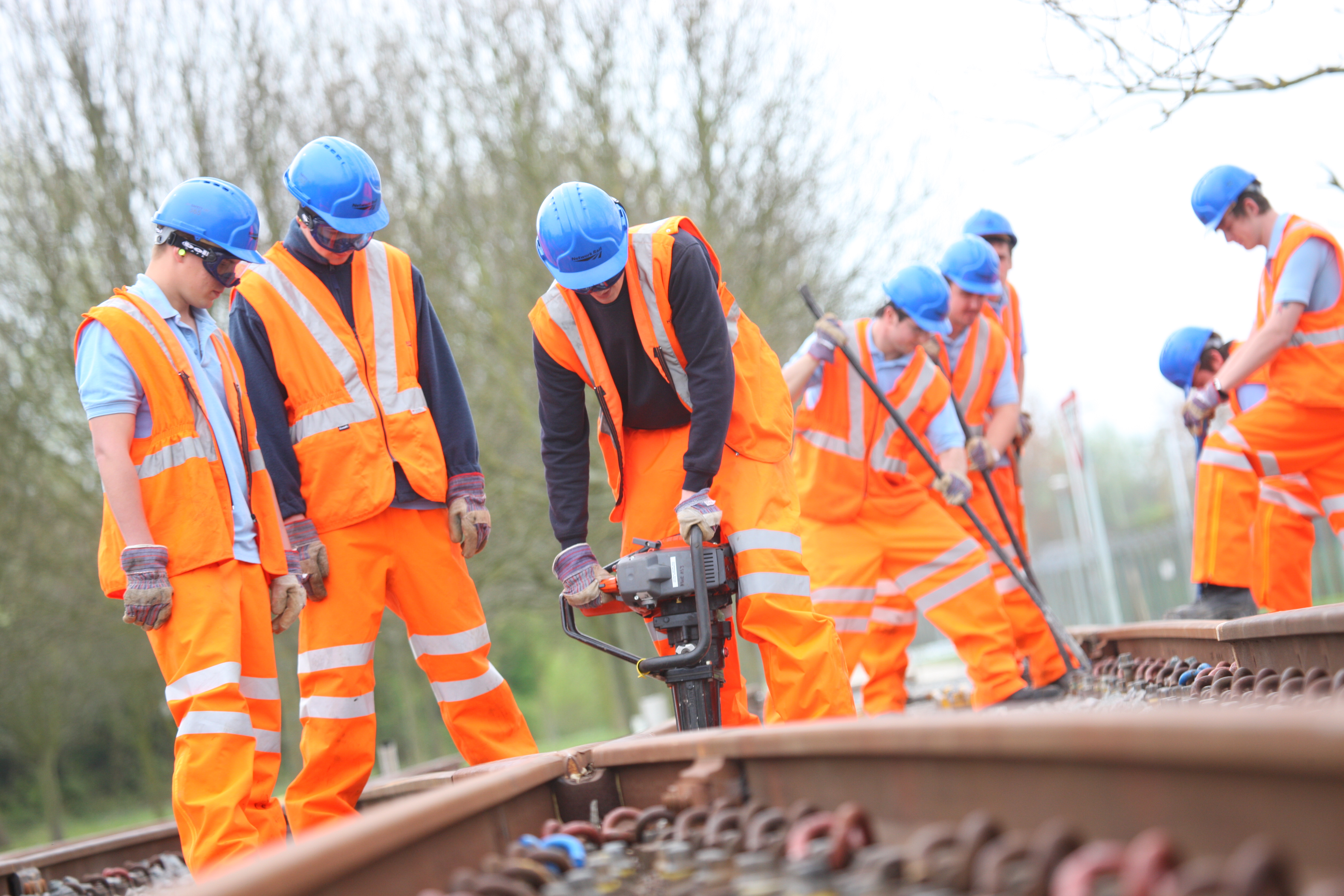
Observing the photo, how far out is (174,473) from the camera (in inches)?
145

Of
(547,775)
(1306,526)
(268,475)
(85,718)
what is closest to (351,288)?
(268,475)

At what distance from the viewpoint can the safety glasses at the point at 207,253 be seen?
152 inches

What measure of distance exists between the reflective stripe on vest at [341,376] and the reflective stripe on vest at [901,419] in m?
2.41

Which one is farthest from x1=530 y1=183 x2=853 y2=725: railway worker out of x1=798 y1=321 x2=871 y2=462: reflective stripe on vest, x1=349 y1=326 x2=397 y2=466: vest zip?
x1=798 y1=321 x2=871 y2=462: reflective stripe on vest

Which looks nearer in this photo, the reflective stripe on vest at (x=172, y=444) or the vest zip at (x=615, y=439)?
the reflective stripe on vest at (x=172, y=444)

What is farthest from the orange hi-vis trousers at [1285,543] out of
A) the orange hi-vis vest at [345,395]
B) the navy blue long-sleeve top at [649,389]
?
the orange hi-vis vest at [345,395]

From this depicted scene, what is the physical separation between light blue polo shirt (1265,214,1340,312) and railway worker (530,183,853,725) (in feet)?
7.81

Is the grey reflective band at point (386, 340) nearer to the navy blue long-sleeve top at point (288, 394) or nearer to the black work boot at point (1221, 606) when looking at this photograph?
the navy blue long-sleeve top at point (288, 394)

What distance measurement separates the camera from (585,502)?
454 cm

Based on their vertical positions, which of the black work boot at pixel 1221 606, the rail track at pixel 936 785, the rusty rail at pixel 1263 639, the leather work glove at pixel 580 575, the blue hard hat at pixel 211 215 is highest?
the blue hard hat at pixel 211 215

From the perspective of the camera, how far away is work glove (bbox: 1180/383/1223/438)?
5766 millimetres

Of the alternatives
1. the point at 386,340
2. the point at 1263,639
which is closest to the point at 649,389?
the point at 386,340

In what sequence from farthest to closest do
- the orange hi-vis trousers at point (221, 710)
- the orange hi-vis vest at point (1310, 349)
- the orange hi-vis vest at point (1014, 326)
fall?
1. the orange hi-vis vest at point (1014, 326)
2. the orange hi-vis vest at point (1310, 349)
3. the orange hi-vis trousers at point (221, 710)

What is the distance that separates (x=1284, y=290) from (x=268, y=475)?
4.23m
